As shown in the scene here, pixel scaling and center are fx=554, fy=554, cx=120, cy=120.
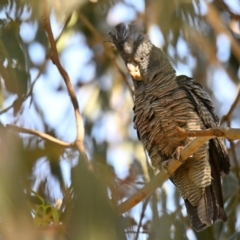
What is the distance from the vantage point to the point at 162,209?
114 inches

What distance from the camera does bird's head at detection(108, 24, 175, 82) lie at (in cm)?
270

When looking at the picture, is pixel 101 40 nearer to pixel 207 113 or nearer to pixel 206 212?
pixel 207 113

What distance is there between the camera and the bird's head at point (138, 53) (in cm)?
270

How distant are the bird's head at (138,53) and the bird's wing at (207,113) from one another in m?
0.23

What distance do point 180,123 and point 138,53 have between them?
1.38 feet

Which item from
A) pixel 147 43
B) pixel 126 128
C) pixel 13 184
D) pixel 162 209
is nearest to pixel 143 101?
pixel 147 43

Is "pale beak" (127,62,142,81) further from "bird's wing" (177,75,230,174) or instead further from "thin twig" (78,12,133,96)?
"thin twig" (78,12,133,96)

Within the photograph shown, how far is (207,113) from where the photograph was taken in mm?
2664

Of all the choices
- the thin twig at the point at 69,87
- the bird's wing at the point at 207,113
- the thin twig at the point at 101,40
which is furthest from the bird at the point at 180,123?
the thin twig at the point at 101,40

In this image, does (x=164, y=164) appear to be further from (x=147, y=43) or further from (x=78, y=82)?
(x=78, y=82)

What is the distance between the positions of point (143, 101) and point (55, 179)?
0.59 m

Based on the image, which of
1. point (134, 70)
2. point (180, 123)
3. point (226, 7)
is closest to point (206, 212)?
point (180, 123)

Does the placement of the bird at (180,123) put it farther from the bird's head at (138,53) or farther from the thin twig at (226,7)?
the thin twig at (226,7)

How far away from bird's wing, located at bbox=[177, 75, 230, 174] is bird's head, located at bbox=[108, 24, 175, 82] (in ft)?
0.76
